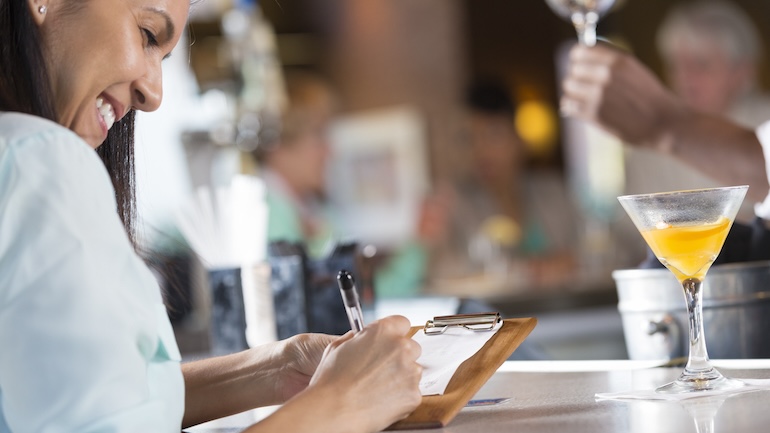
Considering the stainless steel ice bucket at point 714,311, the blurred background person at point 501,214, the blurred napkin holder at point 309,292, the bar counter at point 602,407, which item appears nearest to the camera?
the bar counter at point 602,407

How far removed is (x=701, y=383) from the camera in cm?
112

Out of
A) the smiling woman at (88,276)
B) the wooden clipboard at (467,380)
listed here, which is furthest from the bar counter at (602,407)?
the smiling woman at (88,276)

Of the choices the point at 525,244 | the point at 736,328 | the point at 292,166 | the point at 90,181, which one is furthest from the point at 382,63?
the point at 90,181

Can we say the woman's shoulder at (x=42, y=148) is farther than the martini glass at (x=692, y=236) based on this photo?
No

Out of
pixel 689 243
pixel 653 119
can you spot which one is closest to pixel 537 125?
pixel 653 119

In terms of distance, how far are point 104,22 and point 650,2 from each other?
6757 millimetres

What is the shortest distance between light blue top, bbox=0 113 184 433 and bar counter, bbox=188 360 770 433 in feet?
1.11

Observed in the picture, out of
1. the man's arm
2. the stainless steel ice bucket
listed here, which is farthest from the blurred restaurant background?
the stainless steel ice bucket

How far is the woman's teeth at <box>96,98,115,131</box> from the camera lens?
113 centimetres

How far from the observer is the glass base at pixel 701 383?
1.11m

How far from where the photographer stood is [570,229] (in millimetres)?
7211

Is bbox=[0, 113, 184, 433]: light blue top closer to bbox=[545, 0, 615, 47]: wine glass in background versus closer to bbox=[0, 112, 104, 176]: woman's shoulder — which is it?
bbox=[0, 112, 104, 176]: woman's shoulder

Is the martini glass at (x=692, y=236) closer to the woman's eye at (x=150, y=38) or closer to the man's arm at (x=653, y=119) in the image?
the woman's eye at (x=150, y=38)

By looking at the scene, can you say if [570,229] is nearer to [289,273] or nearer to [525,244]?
[525,244]
